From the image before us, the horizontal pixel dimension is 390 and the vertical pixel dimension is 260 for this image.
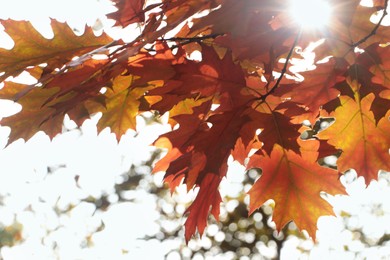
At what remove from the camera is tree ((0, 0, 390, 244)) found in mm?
1438

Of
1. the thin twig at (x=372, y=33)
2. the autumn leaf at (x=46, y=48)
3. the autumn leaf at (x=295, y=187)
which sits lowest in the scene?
the autumn leaf at (x=295, y=187)

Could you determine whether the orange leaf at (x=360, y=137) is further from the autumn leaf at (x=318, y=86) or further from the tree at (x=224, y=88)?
the autumn leaf at (x=318, y=86)

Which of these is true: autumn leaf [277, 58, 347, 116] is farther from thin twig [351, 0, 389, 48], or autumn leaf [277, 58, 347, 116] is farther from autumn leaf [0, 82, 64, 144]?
autumn leaf [0, 82, 64, 144]

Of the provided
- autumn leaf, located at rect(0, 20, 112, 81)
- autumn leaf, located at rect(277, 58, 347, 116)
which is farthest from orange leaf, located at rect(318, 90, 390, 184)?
autumn leaf, located at rect(0, 20, 112, 81)

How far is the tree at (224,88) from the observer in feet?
4.72

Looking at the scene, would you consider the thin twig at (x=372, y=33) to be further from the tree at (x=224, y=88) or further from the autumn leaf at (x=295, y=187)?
the autumn leaf at (x=295, y=187)

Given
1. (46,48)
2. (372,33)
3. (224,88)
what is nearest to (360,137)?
(372,33)

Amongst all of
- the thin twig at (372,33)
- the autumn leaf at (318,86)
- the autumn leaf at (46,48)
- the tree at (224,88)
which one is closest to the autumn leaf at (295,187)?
the tree at (224,88)

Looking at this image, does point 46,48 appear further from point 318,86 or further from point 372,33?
point 372,33

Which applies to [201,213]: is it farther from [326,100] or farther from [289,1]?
[289,1]

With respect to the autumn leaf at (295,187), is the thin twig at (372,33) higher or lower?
higher

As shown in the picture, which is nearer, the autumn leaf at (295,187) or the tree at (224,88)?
the tree at (224,88)

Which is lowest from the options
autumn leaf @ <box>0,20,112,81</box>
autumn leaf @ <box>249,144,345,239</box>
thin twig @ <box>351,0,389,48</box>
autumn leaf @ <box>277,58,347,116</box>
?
autumn leaf @ <box>249,144,345,239</box>

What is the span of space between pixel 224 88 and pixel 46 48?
18.7 inches
